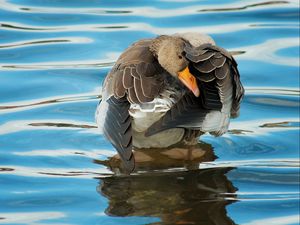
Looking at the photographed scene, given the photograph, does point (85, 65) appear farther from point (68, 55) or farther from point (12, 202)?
point (12, 202)

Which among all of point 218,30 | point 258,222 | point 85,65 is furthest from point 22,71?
point 258,222

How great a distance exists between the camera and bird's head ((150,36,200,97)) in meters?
8.90

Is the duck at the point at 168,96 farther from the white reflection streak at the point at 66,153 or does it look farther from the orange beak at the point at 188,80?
the white reflection streak at the point at 66,153

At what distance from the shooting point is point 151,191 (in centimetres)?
857

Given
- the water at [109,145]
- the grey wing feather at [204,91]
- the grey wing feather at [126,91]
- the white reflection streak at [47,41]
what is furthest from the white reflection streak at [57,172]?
the white reflection streak at [47,41]

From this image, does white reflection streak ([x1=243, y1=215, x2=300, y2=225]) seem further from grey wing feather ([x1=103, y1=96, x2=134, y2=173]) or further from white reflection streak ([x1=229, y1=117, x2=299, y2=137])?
white reflection streak ([x1=229, y1=117, x2=299, y2=137])

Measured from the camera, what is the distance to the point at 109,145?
981 centimetres

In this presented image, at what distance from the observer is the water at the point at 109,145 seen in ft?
26.8

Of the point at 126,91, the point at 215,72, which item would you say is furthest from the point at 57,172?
the point at 215,72

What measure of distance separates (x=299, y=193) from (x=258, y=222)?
0.84 metres

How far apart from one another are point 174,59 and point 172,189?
51.5 inches

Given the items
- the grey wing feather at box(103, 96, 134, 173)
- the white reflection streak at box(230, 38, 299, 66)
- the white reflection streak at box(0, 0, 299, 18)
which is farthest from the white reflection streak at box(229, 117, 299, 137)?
the white reflection streak at box(0, 0, 299, 18)

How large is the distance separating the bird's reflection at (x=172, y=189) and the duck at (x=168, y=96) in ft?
0.80

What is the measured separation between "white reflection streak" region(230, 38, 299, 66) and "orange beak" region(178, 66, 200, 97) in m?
3.64
